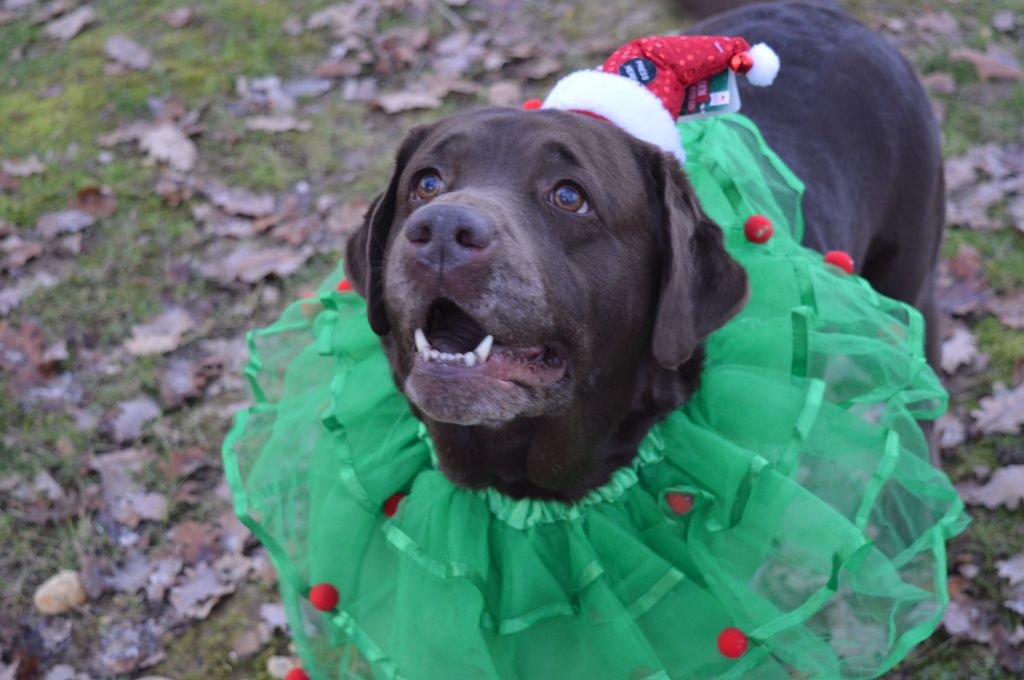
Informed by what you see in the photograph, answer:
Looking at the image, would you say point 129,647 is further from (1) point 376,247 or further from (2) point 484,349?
(2) point 484,349

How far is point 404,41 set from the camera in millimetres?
6023

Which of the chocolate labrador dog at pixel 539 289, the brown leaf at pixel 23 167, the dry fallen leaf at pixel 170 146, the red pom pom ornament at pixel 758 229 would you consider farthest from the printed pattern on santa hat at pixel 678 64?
the brown leaf at pixel 23 167

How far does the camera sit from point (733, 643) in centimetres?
238

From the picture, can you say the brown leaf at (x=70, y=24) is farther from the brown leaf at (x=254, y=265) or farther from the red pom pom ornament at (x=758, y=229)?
the red pom pom ornament at (x=758, y=229)

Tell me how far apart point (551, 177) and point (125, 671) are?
2245 millimetres

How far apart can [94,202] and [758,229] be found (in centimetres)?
→ 376

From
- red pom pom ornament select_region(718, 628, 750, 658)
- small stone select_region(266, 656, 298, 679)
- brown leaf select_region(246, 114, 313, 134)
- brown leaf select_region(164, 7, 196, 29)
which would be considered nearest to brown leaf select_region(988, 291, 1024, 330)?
red pom pom ornament select_region(718, 628, 750, 658)

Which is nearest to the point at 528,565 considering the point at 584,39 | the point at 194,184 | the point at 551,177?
the point at 551,177

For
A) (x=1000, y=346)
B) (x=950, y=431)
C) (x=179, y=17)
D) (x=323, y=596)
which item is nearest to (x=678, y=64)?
(x=323, y=596)

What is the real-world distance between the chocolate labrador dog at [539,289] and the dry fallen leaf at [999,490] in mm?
1579

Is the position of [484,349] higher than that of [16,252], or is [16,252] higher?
[484,349]

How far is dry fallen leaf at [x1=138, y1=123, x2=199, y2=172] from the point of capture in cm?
537

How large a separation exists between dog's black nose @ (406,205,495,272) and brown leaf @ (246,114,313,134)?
3.77 meters

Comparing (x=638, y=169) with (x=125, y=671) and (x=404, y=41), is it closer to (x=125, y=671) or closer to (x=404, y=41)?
(x=125, y=671)
